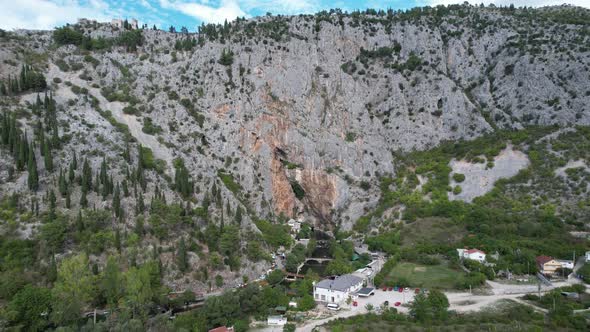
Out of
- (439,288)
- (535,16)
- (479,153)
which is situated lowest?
(439,288)

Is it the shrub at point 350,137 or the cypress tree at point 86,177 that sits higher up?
the shrub at point 350,137

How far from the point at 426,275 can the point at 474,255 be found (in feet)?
34.5

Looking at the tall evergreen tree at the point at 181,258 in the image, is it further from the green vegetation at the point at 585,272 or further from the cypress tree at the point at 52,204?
the green vegetation at the point at 585,272

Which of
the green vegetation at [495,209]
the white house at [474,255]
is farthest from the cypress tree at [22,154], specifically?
the white house at [474,255]

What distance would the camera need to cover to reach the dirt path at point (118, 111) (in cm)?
8275

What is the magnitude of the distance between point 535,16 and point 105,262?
133392 mm

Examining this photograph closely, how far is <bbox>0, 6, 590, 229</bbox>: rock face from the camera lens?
9288cm

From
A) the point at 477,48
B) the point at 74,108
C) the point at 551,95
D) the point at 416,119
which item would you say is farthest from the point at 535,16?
the point at 74,108

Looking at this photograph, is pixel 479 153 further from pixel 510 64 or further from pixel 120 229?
pixel 120 229

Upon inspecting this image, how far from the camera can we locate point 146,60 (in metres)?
106

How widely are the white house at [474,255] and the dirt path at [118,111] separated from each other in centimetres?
5510

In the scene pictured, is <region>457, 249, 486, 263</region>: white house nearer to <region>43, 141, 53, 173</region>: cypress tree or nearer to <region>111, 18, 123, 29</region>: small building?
<region>43, 141, 53, 173</region>: cypress tree

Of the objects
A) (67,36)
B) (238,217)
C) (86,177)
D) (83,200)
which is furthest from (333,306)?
(67,36)

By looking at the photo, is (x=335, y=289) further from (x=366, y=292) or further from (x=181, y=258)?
(x=181, y=258)
